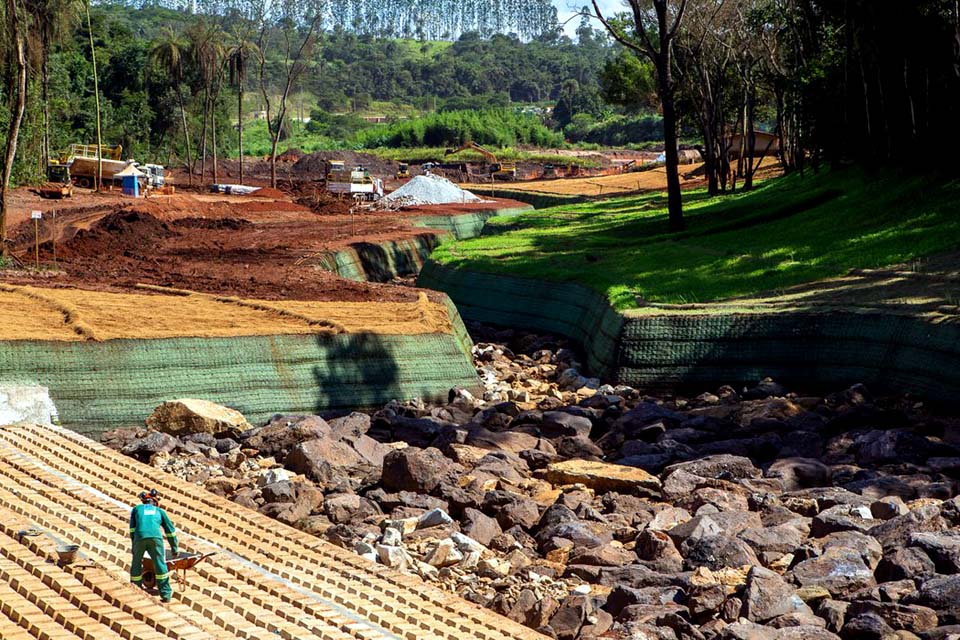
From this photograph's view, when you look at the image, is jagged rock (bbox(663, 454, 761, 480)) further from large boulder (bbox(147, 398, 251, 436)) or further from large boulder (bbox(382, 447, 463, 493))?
large boulder (bbox(147, 398, 251, 436))

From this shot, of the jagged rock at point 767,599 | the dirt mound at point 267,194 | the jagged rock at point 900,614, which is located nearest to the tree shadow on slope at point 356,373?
the jagged rock at point 767,599

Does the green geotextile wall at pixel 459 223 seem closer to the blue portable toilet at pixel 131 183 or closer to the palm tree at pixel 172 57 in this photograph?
the blue portable toilet at pixel 131 183

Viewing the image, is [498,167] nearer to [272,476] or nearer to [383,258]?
[383,258]

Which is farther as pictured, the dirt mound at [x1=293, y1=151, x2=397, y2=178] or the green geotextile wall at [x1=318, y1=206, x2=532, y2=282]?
the dirt mound at [x1=293, y1=151, x2=397, y2=178]

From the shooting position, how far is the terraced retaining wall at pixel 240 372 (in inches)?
678

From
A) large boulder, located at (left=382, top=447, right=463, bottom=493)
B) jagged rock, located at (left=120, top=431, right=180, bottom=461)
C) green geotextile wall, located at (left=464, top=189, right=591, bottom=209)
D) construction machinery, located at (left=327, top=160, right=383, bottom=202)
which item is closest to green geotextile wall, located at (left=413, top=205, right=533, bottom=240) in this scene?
green geotextile wall, located at (left=464, top=189, right=591, bottom=209)

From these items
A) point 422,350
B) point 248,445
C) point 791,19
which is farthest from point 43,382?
point 791,19

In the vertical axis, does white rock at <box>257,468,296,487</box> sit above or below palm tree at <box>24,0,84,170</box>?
below

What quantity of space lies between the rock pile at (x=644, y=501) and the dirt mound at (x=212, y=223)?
2337cm

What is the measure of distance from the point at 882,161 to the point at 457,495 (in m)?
22.2

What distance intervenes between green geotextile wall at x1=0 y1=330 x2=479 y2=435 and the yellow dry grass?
27 centimetres

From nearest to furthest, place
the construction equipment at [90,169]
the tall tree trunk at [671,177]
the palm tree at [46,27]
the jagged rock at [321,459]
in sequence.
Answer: the jagged rock at [321,459], the tall tree trunk at [671,177], the palm tree at [46,27], the construction equipment at [90,169]

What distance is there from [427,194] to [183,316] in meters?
35.6

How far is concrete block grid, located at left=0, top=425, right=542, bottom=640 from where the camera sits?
9234 mm
